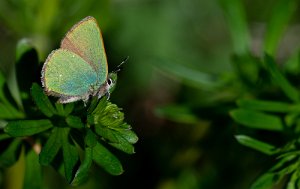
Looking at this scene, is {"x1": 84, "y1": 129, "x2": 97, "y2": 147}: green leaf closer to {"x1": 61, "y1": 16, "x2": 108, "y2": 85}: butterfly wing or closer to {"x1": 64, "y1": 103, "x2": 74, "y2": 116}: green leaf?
{"x1": 64, "y1": 103, "x2": 74, "y2": 116}: green leaf

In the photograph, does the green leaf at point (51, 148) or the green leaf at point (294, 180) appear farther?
the green leaf at point (294, 180)

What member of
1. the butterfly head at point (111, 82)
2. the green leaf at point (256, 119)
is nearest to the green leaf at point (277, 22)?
the green leaf at point (256, 119)

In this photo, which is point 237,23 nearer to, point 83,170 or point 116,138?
point 116,138

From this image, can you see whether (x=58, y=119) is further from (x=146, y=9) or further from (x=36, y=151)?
(x=146, y=9)

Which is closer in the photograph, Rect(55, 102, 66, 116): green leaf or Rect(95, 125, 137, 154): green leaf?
Rect(95, 125, 137, 154): green leaf

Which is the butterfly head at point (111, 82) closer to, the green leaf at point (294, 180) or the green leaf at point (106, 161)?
the green leaf at point (106, 161)

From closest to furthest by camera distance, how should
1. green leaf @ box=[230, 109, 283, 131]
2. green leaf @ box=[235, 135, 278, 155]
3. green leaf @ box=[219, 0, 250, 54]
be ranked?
green leaf @ box=[235, 135, 278, 155], green leaf @ box=[230, 109, 283, 131], green leaf @ box=[219, 0, 250, 54]

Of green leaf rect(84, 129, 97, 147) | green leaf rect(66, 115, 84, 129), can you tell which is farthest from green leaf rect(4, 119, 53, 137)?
green leaf rect(84, 129, 97, 147)

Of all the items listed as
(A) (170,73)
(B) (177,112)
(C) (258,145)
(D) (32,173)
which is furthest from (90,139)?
(A) (170,73)
